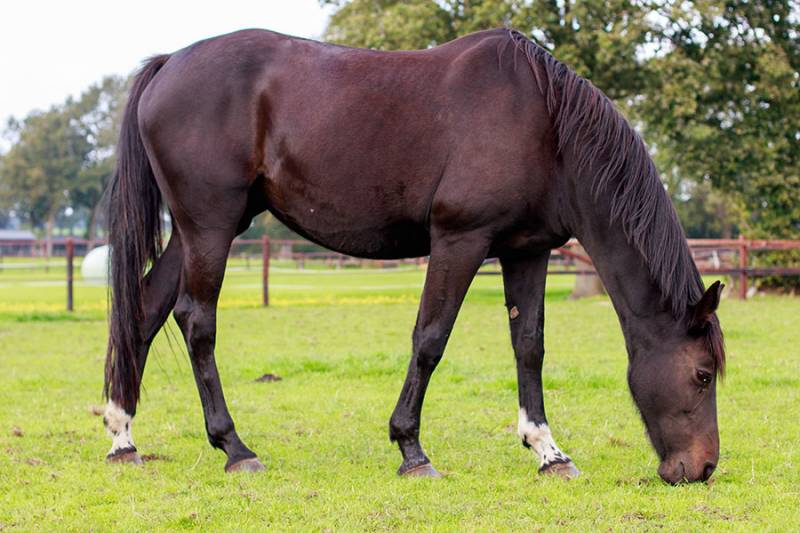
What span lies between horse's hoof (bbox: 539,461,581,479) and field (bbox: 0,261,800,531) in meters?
0.08

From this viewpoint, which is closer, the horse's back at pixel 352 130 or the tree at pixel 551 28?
the horse's back at pixel 352 130

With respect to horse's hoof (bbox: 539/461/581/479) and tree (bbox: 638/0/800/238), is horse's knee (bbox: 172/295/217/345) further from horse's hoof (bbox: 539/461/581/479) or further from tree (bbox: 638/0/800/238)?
tree (bbox: 638/0/800/238)

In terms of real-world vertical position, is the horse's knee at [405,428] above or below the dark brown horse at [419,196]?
below

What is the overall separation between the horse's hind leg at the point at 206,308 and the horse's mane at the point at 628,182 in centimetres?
194

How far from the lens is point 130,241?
518cm

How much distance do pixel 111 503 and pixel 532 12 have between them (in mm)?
16492

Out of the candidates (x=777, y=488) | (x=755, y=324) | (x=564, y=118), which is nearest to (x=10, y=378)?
(x=564, y=118)

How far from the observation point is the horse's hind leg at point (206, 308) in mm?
4855

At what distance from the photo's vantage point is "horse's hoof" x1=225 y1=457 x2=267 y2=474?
4.58 m

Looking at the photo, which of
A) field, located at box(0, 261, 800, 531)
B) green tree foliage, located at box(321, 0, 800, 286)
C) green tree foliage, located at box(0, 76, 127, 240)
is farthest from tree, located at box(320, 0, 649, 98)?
green tree foliage, located at box(0, 76, 127, 240)

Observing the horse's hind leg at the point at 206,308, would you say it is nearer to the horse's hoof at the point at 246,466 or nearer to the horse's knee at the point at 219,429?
the horse's knee at the point at 219,429

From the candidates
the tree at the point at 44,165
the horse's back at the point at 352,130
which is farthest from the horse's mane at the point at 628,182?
the tree at the point at 44,165

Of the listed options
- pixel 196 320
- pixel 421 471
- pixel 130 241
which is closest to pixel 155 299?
pixel 130 241

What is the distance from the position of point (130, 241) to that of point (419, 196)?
183 centimetres
